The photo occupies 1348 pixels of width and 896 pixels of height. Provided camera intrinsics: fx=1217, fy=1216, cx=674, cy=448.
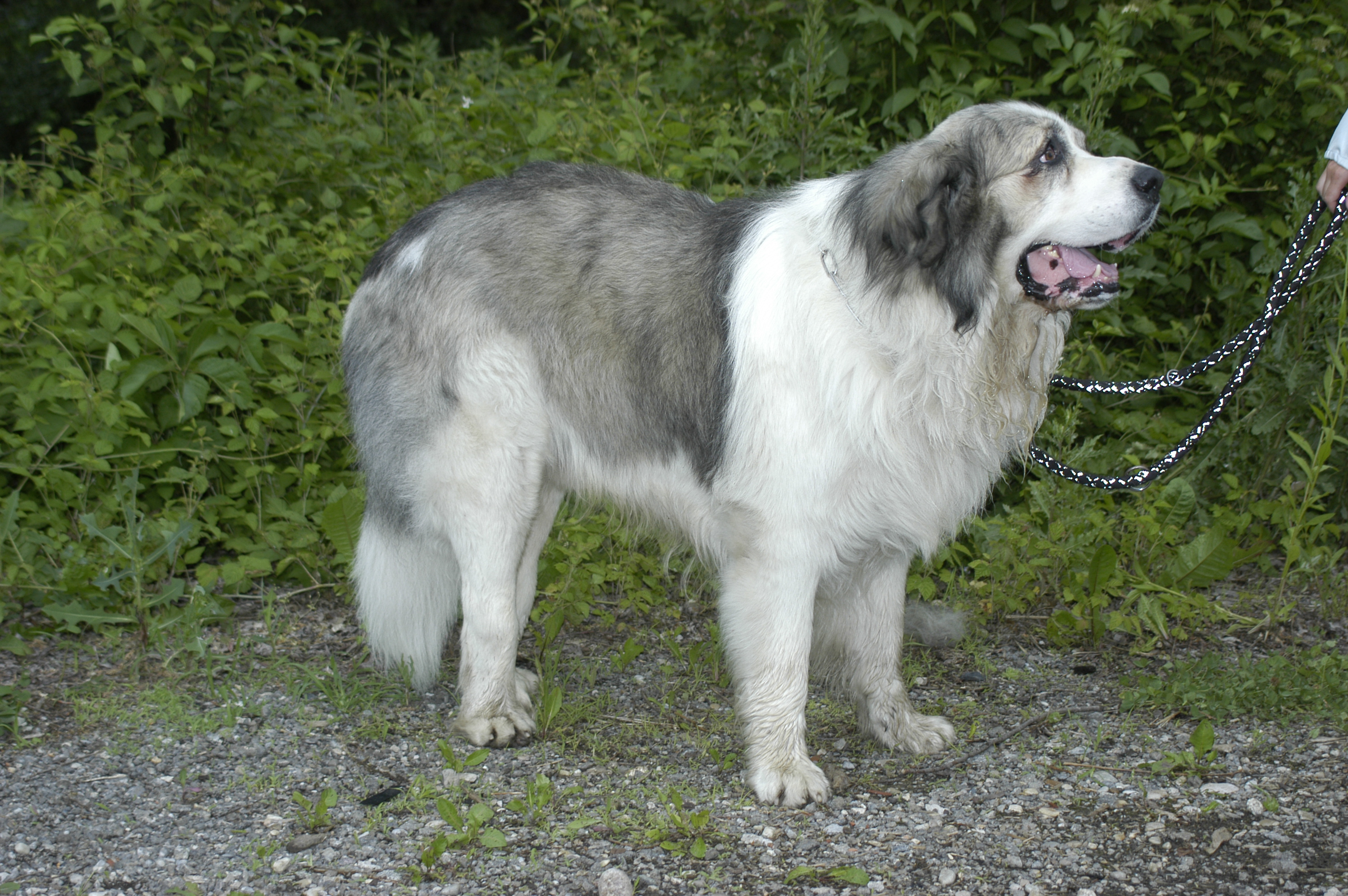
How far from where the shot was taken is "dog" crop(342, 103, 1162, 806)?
295 centimetres

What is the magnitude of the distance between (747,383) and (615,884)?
4.18ft

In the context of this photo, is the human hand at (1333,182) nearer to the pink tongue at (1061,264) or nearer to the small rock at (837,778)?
Result: the pink tongue at (1061,264)

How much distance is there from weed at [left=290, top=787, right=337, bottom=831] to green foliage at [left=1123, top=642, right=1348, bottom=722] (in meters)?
2.30

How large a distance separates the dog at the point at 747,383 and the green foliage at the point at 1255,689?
0.74 metres

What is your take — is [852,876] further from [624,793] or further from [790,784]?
[624,793]

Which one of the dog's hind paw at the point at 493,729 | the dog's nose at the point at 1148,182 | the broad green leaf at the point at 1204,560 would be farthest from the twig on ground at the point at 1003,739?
the dog's nose at the point at 1148,182

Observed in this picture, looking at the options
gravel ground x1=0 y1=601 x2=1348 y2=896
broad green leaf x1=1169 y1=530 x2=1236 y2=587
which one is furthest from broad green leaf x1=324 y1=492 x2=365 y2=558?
broad green leaf x1=1169 y1=530 x2=1236 y2=587

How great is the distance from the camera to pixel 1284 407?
456 centimetres

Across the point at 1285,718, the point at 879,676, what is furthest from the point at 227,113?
the point at 1285,718

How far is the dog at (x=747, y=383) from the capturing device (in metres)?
2.95

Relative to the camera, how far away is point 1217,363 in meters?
3.79

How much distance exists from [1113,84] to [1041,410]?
1.73 m

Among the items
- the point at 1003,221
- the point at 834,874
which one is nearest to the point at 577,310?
the point at 1003,221

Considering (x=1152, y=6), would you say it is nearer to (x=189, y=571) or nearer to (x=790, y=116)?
(x=790, y=116)
